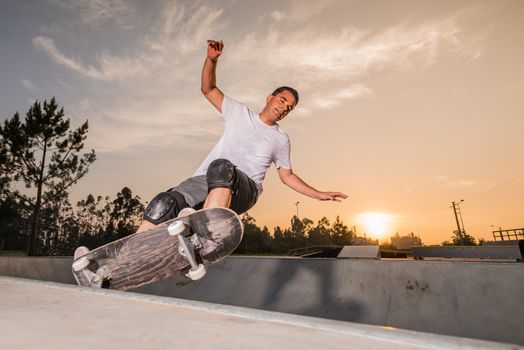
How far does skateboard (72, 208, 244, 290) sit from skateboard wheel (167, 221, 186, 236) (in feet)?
0.07

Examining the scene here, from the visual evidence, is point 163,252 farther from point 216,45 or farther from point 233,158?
point 216,45

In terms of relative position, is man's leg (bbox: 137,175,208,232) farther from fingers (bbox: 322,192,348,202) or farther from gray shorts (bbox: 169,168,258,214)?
fingers (bbox: 322,192,348,202)

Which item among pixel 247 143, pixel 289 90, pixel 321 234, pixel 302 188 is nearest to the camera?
pixel 247 143

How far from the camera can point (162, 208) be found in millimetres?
2617

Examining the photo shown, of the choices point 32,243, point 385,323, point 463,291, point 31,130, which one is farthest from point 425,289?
point 31,130

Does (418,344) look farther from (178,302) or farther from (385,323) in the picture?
(385,323)

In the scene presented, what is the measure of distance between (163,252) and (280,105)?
1.85 metres

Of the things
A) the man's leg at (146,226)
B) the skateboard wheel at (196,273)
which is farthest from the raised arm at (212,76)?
the skateboard wheel at (196,273)

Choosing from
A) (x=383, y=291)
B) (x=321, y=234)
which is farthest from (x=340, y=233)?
(x=383, y=291)

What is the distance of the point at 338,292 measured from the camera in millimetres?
4402

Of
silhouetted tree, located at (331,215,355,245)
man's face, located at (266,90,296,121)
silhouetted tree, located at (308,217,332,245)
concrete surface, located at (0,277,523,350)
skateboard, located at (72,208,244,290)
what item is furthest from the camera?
silhouetted tree, located at (308,217,332,245)

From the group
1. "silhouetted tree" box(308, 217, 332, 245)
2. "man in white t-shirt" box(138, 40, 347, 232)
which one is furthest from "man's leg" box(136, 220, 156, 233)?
"silhouetted tree" box(308, 217, 332, 245)

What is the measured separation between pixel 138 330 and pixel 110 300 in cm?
57

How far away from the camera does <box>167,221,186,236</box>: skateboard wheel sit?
2.14 m
